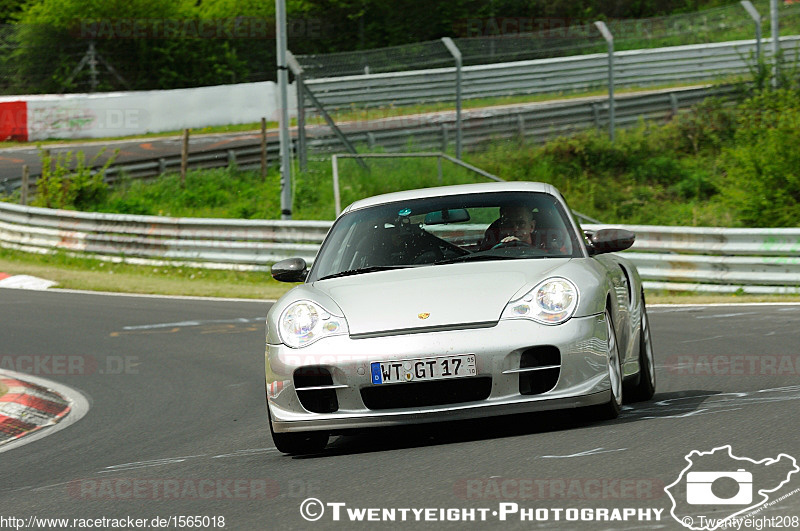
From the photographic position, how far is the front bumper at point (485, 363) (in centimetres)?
635

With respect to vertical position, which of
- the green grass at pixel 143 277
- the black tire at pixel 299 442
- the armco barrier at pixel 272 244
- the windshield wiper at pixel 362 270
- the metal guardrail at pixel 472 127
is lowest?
the green grass at pixel 143 277

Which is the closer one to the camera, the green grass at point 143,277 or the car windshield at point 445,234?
the car windshield at point 445,234

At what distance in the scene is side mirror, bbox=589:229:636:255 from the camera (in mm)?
7591

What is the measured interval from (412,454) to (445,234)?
1.95 metres

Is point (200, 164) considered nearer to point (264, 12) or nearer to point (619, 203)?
point (619, 203)

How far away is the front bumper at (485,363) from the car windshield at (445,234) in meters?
0.98

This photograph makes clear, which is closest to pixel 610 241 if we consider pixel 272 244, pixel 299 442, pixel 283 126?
pixel 299 442

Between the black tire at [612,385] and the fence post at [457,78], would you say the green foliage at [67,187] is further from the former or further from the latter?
the black tire at [612,385]

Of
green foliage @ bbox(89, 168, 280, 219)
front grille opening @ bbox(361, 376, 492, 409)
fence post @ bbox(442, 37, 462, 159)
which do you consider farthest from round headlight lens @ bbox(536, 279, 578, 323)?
green foliage @ bbox(89, 168, 280, 219)

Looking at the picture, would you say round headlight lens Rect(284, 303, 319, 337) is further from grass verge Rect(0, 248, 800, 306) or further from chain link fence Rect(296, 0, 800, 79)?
chain link fence Rect(296, 0, 800, 79)

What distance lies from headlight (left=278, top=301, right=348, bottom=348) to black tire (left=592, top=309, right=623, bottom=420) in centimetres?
133

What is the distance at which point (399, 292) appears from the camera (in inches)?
268

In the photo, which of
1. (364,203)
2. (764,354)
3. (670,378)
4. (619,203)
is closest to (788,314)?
(764,354)

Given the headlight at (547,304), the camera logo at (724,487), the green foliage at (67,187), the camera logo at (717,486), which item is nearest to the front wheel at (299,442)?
the headlight at (547,304)
